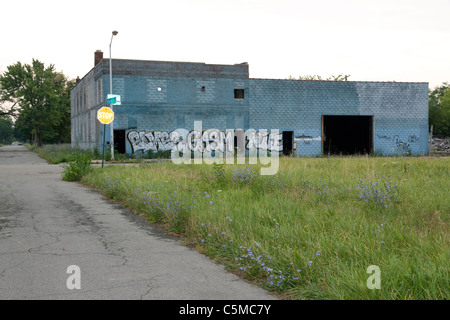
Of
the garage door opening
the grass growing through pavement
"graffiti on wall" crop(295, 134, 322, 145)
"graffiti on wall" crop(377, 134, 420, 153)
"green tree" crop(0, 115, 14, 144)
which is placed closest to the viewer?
the grass growing through pavement

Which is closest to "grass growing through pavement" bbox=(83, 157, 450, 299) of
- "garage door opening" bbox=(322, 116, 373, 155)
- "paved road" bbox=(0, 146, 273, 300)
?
"paved road" bbox=(0, 146, 273, 300)

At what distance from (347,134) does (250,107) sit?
11901 mm

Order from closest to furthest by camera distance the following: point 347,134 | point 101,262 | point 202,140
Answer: point 101,262, point 202,140, point 347,134

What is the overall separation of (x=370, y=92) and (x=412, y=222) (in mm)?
35700

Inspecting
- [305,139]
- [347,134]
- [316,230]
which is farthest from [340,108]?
[316,230]

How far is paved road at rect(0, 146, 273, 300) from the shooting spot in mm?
4793

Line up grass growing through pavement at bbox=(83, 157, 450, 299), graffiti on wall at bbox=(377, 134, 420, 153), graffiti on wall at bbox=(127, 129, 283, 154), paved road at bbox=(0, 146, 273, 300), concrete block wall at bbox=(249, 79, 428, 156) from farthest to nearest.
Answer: graffiti on wall at bbox=(377, 134, 420, 153)
concrete block wall at bbox=(249, 79, 428, 156)
graffiti on wall at bbox=(127, 129, 283, 154)
paved road at bbox=(0, 146, 273, 300)
grass growing through pavement at bbox=(83, 157, 450, 299)

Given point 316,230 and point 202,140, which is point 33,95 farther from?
point 316,230

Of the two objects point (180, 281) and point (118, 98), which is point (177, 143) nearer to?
point (118, 98)

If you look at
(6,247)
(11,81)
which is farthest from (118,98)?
(11,81)

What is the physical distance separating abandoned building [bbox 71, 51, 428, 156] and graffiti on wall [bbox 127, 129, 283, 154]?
9cm

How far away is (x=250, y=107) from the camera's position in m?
38.5

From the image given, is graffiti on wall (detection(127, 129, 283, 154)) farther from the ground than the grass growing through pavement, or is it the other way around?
graffiti on wall (detection(127, 129, 283, 154))

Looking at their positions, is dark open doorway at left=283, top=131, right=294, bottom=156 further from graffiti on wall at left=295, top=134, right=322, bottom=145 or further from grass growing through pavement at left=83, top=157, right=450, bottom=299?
grass growing through pavement at left=83, top=157, right=450, bottom=299
